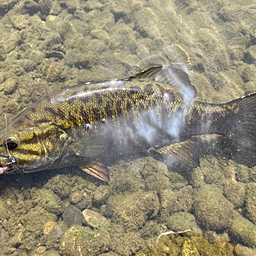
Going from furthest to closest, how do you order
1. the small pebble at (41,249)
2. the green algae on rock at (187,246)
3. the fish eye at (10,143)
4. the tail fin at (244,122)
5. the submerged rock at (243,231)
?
the tail fin at (244,122) < the submerged rock at (243,231) < the small pebble at (41,249) < the fish eye at (10,143) < the green algae on rock at (187,246)

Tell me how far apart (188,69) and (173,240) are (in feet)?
13.5

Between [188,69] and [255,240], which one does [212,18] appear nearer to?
[188,69]

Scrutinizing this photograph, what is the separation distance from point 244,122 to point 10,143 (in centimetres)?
438

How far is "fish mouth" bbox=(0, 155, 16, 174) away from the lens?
3.24 metres

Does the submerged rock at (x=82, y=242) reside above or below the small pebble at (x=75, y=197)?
below

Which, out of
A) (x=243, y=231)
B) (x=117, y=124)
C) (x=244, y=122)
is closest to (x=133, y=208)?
(x=117, y=124)

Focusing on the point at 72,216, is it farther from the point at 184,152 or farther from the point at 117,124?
the point at 184,152

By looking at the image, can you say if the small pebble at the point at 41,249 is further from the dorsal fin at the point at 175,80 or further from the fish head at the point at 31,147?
the dorsal fin at the point at 175,80

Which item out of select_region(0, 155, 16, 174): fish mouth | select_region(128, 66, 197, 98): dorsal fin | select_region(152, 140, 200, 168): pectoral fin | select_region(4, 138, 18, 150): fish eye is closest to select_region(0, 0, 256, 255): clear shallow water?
select_region(152, 140, 200, 168): pectoral fin

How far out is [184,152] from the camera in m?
4.15

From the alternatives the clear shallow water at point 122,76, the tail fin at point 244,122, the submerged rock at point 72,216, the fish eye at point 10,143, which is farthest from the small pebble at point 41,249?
the tail fin at point 244,122

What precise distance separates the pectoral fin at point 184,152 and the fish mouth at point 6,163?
2.81 meters

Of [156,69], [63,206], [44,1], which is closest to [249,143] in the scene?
[156,69]

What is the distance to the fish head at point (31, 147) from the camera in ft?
10.7
